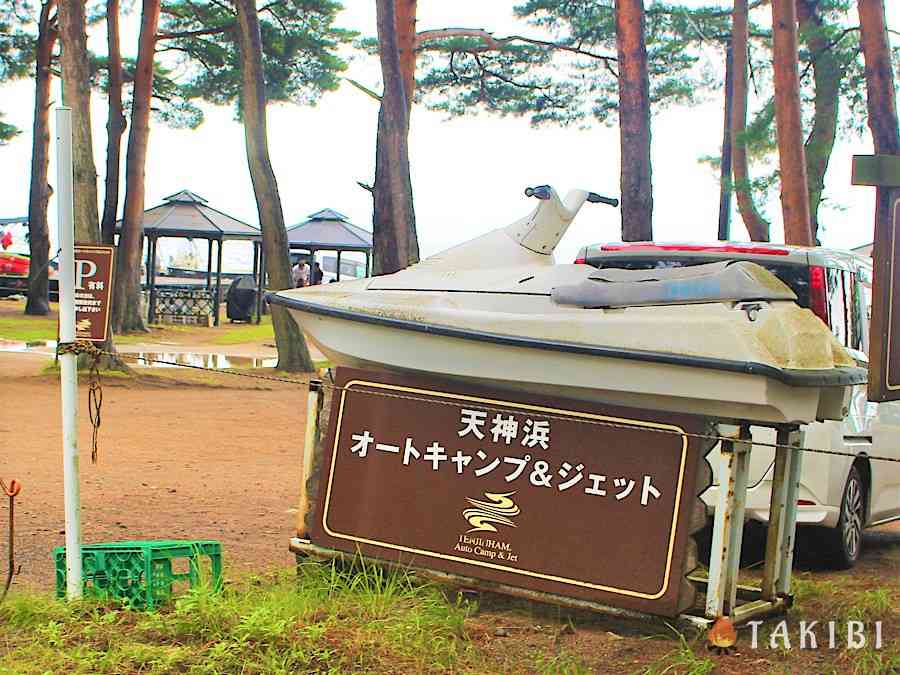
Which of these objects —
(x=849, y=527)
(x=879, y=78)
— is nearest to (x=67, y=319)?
(x=849, y=527)

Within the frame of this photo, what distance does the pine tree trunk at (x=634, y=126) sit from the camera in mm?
16938

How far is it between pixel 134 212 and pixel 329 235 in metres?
10.0

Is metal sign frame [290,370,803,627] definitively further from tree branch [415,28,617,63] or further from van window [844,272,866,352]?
tree branch [415,28,617,63]

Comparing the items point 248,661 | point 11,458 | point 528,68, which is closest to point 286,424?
point 11,458

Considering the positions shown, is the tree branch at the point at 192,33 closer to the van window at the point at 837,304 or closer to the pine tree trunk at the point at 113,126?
the pine tree trunk at the point at 113,126

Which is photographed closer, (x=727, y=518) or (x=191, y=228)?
(x=727, y=518)

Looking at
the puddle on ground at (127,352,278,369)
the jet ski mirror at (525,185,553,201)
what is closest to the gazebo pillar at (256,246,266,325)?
the puddle on ground at (127,352,278,369)

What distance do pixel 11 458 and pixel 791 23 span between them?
1370 centimetres

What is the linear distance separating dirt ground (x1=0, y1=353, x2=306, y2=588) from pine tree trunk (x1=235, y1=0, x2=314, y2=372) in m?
2.48

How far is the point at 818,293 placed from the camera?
22.5 feet

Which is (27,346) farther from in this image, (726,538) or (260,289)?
(726,538)

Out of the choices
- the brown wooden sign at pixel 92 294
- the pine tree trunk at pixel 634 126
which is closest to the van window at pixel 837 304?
the brown wooden sign at pixel 92 294

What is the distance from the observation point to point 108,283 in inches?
278

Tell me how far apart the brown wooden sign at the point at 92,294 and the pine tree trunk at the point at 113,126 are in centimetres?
2266
